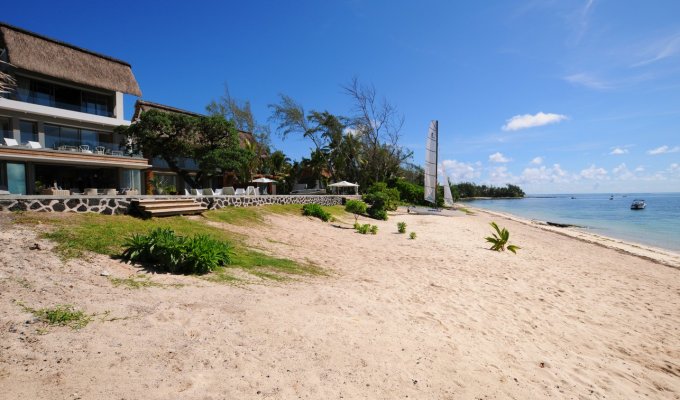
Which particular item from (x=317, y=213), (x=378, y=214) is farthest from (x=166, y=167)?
(x=378, y=214)

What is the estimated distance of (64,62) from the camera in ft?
71.0

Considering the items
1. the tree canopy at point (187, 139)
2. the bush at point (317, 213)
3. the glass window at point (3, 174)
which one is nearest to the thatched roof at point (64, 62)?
the tree canopy at point (187, 139)

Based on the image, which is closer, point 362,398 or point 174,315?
point 362,398

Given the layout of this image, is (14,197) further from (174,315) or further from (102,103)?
(102,103)

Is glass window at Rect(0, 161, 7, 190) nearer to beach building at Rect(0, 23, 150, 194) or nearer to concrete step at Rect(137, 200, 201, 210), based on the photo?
beach building at Rect(0, 23, 150, 194)

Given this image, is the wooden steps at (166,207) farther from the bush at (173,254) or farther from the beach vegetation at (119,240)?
the bush at (173,254)

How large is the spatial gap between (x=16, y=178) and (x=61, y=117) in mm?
5637

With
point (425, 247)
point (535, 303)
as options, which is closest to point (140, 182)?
point (425, 247)

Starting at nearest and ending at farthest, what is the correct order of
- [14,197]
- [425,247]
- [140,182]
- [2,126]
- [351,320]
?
[351,320] → [14,197] → [425,247] → [2,126] → [140,182]

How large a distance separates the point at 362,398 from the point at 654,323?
22.6 ft

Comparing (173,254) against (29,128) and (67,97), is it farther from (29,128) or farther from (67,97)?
(67,97)

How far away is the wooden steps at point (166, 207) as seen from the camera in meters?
10.4

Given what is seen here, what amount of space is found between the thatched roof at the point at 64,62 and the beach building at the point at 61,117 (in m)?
0.05

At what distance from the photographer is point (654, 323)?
21.6 feet
